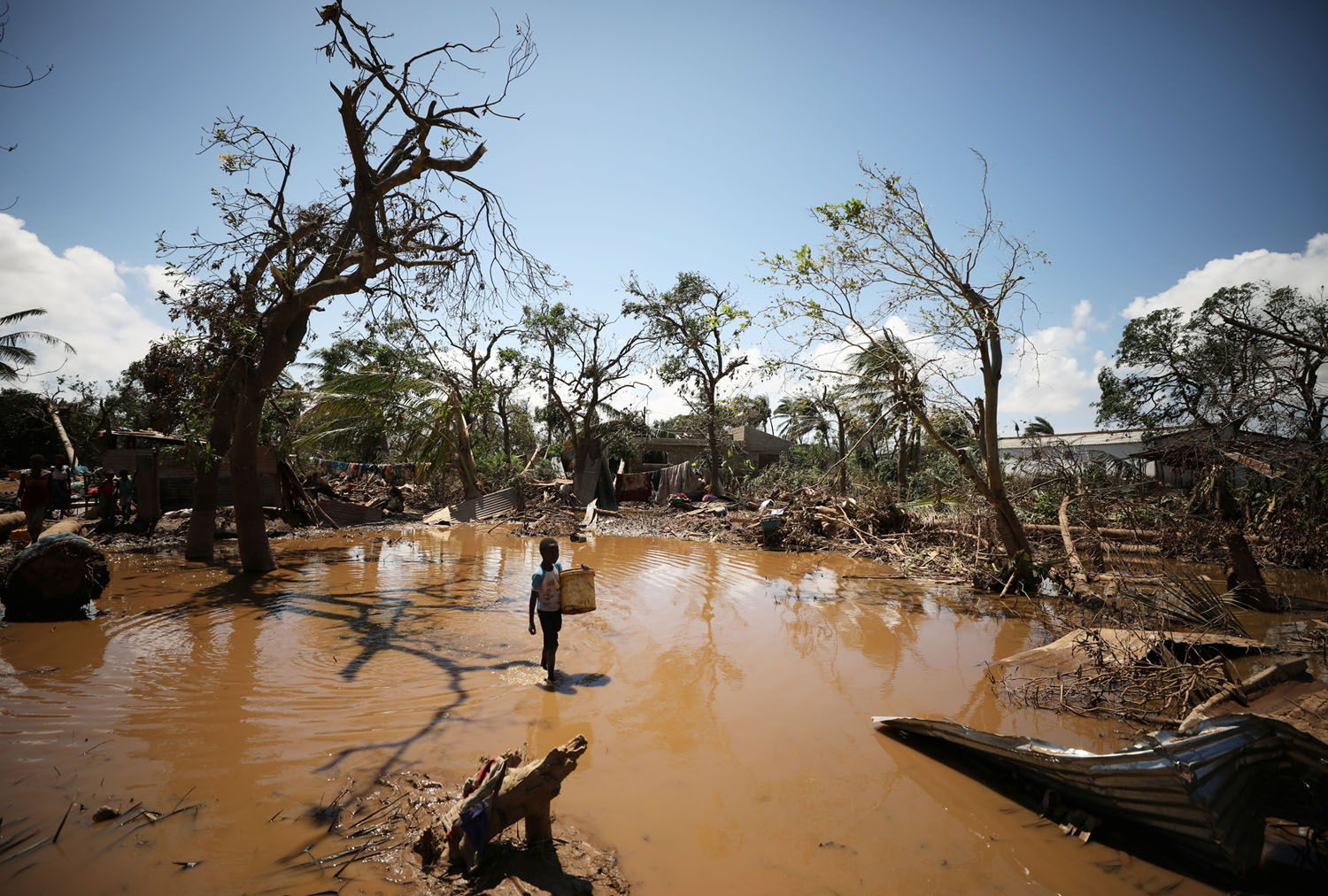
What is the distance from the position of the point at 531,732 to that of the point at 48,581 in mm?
6358

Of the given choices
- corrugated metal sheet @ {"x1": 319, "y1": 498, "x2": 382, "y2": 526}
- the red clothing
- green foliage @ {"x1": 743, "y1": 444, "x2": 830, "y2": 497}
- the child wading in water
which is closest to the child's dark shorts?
the child wading in water

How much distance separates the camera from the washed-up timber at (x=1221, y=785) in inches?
113

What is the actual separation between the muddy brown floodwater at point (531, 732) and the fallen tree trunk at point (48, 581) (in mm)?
285

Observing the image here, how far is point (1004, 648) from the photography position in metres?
7.02

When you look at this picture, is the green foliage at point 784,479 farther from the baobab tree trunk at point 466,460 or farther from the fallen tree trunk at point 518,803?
the fallen tree trunk at point 518,803

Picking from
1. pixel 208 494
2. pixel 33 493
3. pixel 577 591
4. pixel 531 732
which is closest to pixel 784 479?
pixel 577 591

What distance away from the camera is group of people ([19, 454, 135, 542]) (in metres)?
10.6

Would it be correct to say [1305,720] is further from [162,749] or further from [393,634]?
[393,634]

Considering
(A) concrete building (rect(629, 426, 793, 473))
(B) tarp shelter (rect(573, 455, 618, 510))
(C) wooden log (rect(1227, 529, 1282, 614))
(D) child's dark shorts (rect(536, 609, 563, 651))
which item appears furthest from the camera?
(A) concrete building (rect(629, 426, 793, 473))

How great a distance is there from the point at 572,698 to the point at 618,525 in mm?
14273

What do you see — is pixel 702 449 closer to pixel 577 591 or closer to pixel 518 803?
pixel 577 591

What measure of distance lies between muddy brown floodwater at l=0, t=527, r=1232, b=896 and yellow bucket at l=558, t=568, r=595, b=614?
669 millimetres

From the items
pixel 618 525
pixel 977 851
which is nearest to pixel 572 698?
pixel 977 851

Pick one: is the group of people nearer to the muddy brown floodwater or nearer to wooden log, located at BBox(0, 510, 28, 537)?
wooden log, located at BBox(0, 510, 28, 537)
